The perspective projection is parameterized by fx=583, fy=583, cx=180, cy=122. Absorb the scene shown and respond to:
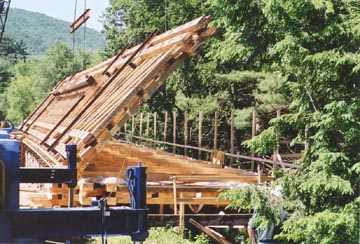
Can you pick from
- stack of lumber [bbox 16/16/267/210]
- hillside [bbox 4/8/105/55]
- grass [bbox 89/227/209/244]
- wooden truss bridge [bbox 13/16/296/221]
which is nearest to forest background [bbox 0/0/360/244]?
grass [bbox 89/227/209/244]

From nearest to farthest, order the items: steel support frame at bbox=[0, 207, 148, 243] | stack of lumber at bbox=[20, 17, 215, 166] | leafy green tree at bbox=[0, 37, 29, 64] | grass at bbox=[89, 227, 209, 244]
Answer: steel support frame at bbox=[0, 207, 148, 243], grass at bbox=[89, 227, 209, 244], stack of lumber at bbox=[20, 17, 215, 166], leafy green tree at bbox=[0, 37, 29, 64]

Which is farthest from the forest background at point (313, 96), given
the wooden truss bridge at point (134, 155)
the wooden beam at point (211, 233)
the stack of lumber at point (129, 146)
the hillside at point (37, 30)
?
the hillside at point (37, 30)

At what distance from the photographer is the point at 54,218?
576 centimetres

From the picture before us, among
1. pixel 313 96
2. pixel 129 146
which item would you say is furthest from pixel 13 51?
pixel 313 96

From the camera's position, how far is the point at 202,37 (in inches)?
504

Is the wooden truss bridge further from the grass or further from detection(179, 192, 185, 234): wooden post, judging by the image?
the grass

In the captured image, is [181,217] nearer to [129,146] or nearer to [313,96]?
[129,146]

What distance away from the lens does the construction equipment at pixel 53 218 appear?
5.68m

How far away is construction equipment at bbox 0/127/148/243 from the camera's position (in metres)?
5.68

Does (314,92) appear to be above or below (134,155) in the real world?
above

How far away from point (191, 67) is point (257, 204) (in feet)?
81.9

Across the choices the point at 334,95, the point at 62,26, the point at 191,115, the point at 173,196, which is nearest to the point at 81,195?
the point at 173,196

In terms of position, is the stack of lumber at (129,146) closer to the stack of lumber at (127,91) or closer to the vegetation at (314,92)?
the stack of lumber at (127,91)

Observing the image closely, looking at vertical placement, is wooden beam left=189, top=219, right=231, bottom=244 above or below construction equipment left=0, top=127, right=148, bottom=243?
below
